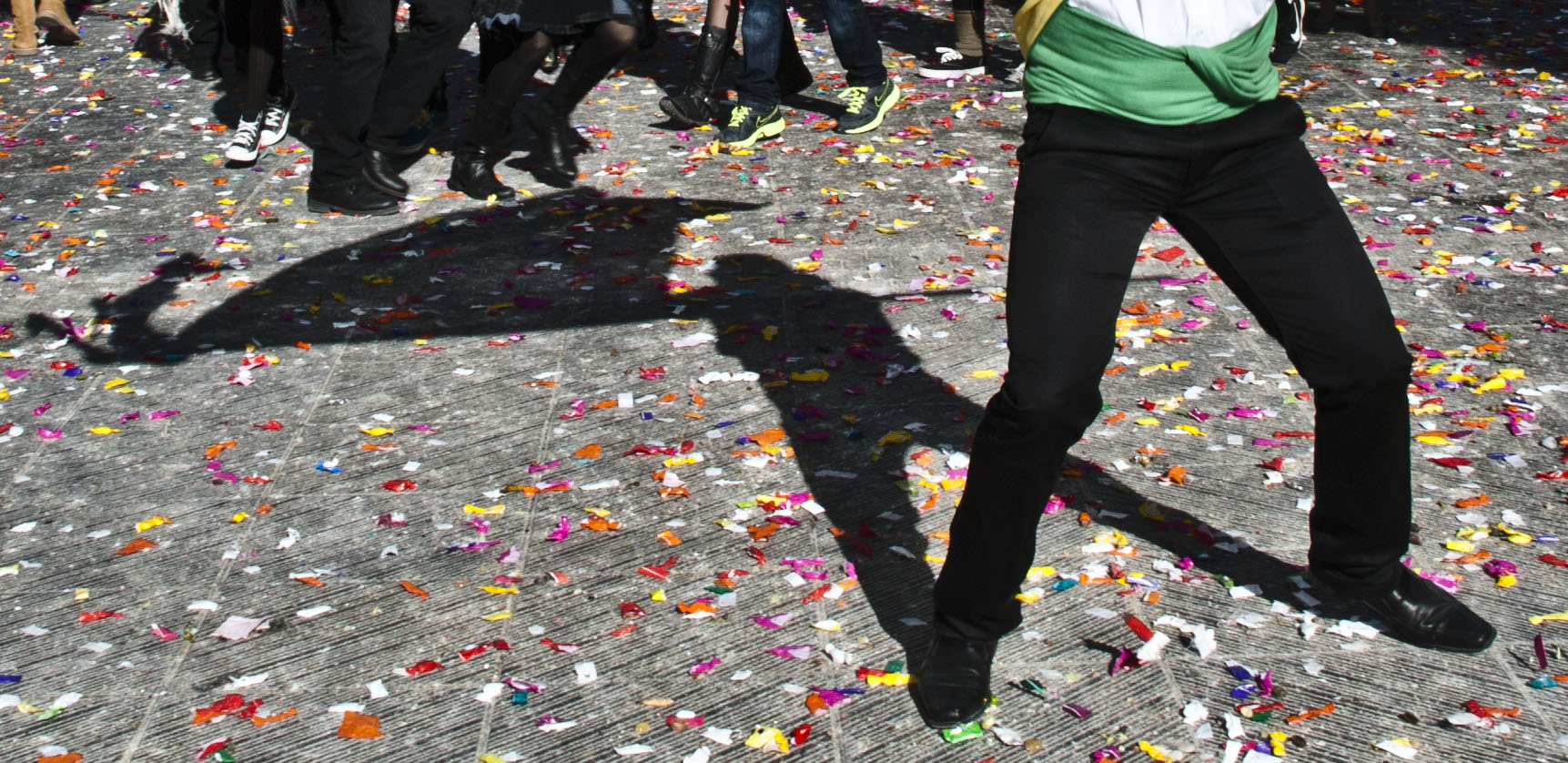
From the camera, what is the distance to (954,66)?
839 centimetres

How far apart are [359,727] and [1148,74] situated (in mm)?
1925

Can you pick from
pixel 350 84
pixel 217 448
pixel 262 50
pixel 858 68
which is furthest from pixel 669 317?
pixel 262 50

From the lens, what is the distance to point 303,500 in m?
3.71

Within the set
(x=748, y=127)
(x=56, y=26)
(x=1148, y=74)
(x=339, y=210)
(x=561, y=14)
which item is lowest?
(x=56, y=26)

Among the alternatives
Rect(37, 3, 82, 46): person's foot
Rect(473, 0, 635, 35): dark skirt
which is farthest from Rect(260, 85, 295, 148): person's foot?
Rect(37, 3, 82, 46): person's foot

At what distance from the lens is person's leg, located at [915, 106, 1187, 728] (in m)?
2.38

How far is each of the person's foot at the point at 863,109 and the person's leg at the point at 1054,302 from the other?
184 inches

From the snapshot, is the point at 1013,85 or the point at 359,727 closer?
the point at 359,727

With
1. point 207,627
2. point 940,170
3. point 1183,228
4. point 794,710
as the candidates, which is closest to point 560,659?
point 794,710

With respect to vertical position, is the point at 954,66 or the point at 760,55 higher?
the point at 760,55

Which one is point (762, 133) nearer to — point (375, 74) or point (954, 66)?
point (954, 66)

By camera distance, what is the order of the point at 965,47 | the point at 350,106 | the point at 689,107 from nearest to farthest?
1. the point at 350,106
2. the point at 689,107
3. the point at 965,47

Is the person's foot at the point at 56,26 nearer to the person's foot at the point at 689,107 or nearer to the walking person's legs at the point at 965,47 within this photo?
the person's foot at the point at 689,107

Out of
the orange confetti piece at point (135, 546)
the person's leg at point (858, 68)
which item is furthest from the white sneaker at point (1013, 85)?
the orange confetti piece at point (135, 546)
